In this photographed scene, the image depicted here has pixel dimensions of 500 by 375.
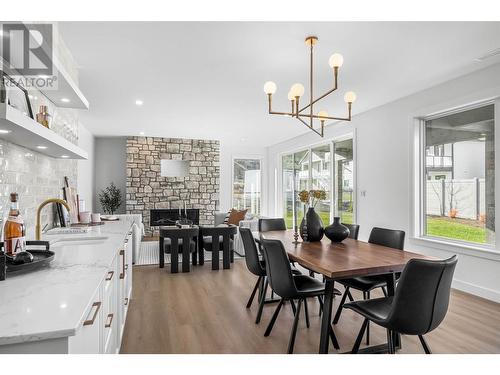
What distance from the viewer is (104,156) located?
7.86m

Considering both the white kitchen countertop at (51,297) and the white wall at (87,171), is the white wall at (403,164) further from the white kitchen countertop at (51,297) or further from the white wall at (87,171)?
the white wall at (87,171)

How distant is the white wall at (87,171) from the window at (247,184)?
3.71 m

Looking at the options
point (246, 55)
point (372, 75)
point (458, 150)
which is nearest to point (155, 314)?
point (246, 55)

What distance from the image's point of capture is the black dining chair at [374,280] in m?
2.52


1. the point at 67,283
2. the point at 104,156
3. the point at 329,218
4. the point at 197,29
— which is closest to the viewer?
the point at 67,283

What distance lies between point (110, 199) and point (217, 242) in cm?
413

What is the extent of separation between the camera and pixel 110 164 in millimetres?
7895

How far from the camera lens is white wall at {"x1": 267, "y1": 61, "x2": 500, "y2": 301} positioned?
132 inches

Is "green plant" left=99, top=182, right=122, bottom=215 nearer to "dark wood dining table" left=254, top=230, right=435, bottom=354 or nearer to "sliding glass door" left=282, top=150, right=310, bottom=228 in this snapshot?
→ "sliding glass door" left=282, top=150, right=310, bottom=228

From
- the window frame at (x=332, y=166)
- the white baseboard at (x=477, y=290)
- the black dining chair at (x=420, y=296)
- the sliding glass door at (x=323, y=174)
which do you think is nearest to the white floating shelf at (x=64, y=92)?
the black dining chair at (x=420, y=296)

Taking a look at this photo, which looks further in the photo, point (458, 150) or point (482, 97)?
point (458, 150)

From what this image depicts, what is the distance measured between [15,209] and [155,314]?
1.77 m
